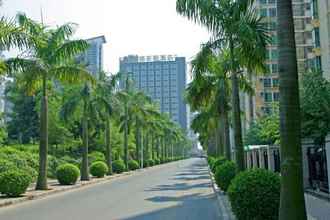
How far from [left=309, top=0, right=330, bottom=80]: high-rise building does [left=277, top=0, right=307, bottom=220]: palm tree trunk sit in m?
33.3

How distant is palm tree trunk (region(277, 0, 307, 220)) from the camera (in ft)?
27.5

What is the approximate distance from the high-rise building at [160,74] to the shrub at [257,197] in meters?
72.0

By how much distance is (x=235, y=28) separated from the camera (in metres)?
17.4

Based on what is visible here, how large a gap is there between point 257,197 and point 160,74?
9671cm

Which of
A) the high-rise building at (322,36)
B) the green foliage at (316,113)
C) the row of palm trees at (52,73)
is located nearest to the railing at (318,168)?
the green foliage at (316,113)

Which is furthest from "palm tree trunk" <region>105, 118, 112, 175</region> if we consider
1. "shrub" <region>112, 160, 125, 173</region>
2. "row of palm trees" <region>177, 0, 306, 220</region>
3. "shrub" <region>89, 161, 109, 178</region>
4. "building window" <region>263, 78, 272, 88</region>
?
"building window" <region>263, 78, 272, 88</region>

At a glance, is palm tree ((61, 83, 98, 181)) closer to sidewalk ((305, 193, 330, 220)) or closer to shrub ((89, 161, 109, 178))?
shrub ((89, 161, 109, 178))

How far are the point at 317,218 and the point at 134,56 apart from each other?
88.5m

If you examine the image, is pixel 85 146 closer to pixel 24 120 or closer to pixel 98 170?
pixel 98 170

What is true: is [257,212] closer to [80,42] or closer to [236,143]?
[236,143]

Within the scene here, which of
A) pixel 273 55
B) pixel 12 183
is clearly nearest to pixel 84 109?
pixel 12 183

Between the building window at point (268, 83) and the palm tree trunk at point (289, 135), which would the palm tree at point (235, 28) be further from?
the building window at point (268, 83)

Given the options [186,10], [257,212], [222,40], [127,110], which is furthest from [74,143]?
[257,212]

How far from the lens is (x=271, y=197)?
1138cm
